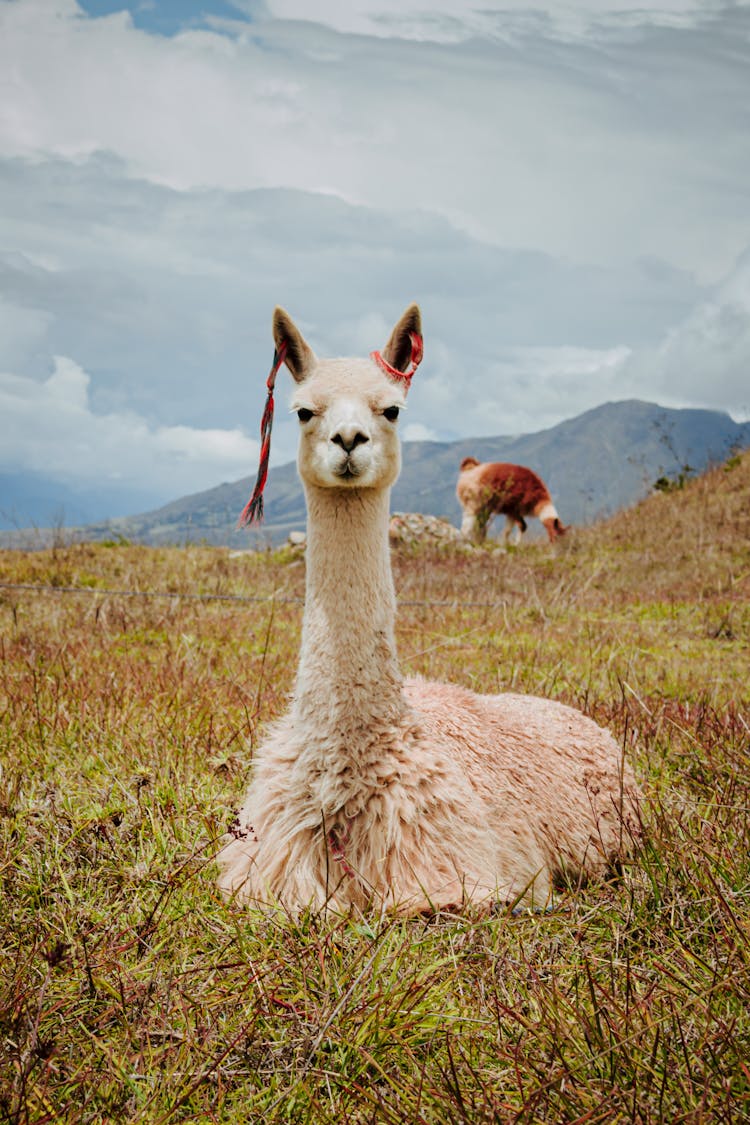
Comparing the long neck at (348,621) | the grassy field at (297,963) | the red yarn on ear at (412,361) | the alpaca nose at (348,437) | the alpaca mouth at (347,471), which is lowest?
the grassy field at (297,963)

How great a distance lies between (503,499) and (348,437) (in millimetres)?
14558

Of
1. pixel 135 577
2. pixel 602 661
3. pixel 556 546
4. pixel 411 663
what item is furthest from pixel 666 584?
pixel 135 577

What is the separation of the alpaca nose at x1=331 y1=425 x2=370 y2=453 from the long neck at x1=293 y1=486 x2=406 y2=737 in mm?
250

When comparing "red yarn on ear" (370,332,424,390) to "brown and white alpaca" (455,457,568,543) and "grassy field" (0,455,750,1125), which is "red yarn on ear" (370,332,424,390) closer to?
"grassy field" (0,455,750,1125)

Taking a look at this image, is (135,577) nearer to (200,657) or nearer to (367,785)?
(200,657)

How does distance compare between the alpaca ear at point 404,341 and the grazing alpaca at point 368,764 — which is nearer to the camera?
the grazing alpaca at point 368,764

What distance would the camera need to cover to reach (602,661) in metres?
6.32

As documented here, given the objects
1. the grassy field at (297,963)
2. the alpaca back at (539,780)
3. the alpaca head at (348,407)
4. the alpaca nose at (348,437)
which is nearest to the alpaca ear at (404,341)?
the alpaca head at (348,407)

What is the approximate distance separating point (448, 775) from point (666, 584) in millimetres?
8852

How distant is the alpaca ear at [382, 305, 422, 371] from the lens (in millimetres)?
3177

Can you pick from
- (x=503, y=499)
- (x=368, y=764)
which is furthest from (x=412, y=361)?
(x=503, y=499)

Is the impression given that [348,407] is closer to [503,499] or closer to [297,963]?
[297,963]

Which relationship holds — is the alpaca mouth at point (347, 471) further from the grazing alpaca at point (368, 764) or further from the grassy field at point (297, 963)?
the grassy field at point (297, 963)

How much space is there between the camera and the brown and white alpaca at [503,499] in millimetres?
16875
